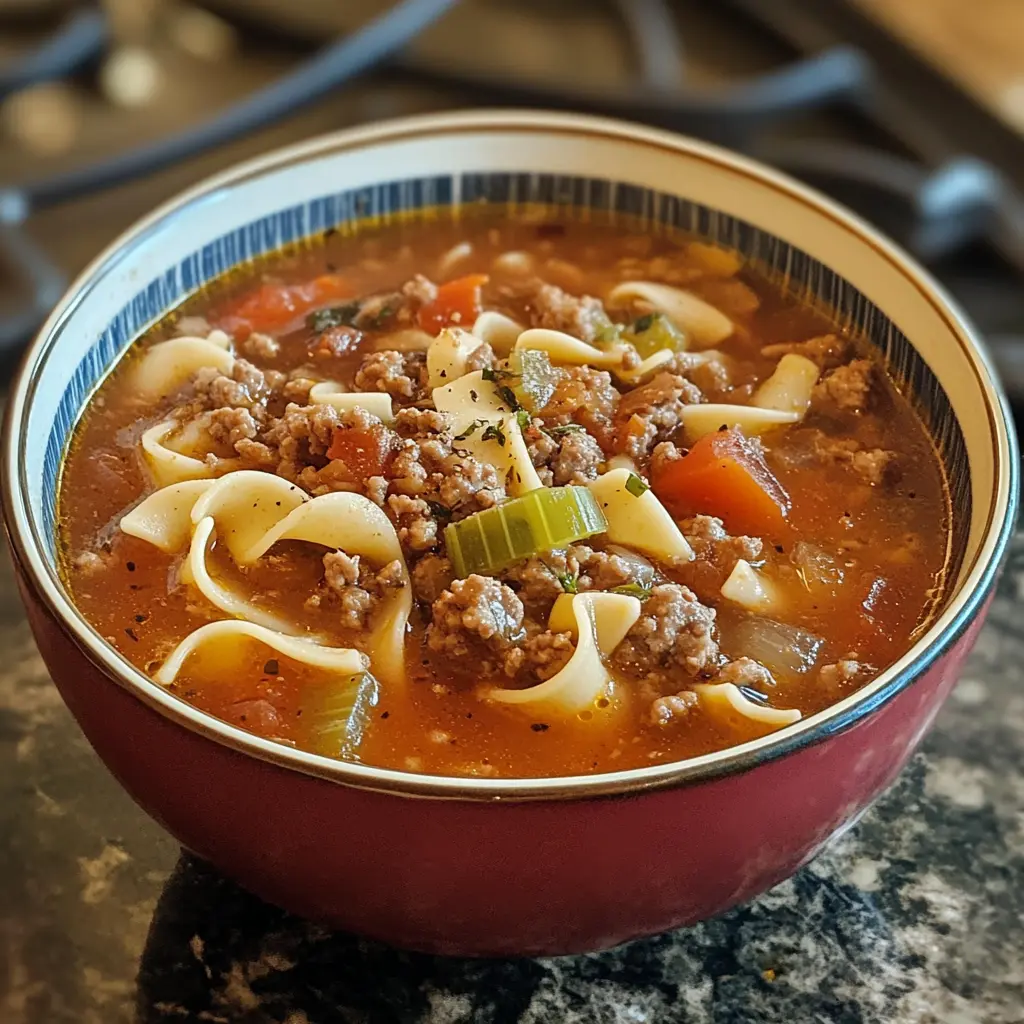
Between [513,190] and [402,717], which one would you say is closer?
[402,717]

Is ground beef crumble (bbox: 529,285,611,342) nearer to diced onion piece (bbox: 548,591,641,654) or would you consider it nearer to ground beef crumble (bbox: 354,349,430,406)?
ground beef crumble (bbox: 354,349,430,406)

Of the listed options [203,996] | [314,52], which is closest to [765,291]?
[203,996]

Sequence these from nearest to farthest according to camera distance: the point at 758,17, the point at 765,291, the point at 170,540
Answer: the point at 170,540, the point at 765,291, the point at 758,17

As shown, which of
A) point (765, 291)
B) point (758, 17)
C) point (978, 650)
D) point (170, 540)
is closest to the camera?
point (170, 540)

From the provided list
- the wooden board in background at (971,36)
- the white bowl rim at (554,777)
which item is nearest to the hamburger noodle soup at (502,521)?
the white bowl rim at (554,777)

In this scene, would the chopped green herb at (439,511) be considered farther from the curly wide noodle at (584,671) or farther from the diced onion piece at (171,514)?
the diced onion piece at (171,514)

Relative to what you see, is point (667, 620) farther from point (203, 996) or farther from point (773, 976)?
point (203, 996)
